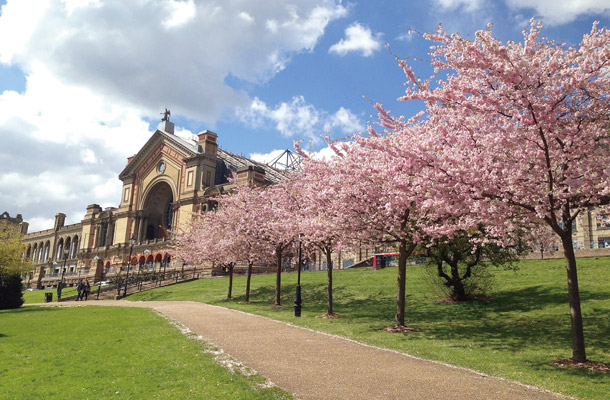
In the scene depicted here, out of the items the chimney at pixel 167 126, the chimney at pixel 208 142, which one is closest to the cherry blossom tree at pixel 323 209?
the chimney at pixel 208 142

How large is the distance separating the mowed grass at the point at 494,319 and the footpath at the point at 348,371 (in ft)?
2.66

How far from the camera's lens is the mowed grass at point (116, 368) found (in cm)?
779

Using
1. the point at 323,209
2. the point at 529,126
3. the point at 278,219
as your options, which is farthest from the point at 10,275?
the point at 529,126

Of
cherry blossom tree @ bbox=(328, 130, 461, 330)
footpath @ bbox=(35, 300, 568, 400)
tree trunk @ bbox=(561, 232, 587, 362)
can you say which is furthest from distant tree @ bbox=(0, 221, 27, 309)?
tree trunk @ bbox=(561, 232, 587, 362)

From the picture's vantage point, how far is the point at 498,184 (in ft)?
34.2

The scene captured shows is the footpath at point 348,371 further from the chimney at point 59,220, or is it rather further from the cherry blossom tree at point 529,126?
the chimney at point 59,220

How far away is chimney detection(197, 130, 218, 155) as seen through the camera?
63.6m

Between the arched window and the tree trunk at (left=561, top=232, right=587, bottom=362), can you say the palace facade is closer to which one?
the arched window

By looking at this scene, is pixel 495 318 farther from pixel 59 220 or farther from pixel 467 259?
pixel 59 220

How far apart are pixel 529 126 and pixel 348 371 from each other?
21.7 feet

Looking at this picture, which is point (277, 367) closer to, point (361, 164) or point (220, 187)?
point (361, 164)

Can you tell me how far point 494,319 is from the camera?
52.5 ft

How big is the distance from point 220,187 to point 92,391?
50623 mm

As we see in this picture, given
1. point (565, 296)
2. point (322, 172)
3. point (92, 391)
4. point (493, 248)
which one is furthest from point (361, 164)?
point (92, 391)
